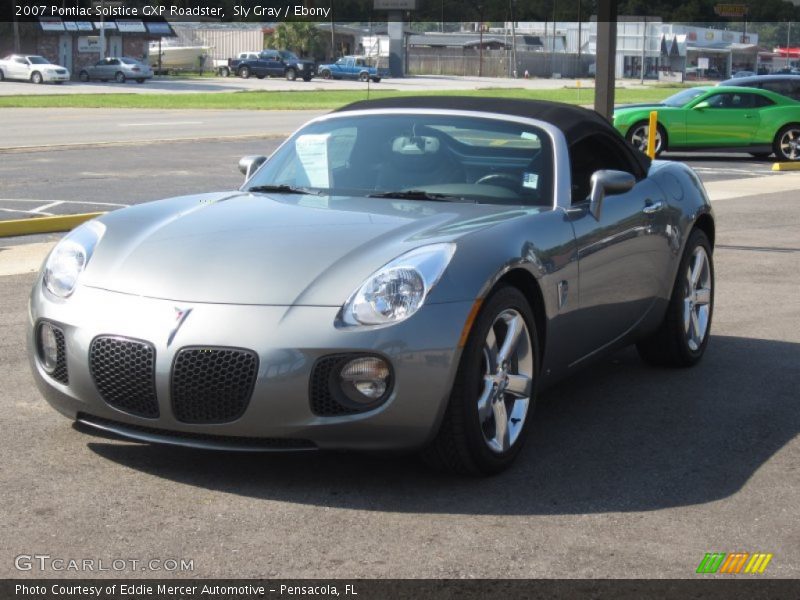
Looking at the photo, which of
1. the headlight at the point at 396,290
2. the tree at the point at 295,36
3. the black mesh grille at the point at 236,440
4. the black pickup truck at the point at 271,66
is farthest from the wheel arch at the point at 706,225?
the tree at the point at 295,36

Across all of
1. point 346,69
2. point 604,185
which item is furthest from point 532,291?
point 346,69

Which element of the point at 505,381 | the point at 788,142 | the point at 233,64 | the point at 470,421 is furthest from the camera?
the point at 233,64

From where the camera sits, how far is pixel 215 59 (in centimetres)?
10781

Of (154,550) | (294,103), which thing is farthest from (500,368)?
(294,103)

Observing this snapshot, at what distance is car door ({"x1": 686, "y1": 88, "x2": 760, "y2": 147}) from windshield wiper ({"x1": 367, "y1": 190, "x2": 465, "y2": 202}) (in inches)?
770

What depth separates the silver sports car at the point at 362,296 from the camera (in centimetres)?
444

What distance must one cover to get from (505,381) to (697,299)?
8.06 ft

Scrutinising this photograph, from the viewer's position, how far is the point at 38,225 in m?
12.1

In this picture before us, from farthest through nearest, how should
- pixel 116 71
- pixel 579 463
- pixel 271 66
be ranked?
pixel 271 66, pixel 116 71, pixel 579 463

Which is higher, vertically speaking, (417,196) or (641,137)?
(417,196)

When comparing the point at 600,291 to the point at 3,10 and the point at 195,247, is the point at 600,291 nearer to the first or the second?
the point at 195,247

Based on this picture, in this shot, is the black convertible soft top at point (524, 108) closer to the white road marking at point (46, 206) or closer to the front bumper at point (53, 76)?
the white road marking at point (46, 206)

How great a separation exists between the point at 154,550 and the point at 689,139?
2174cm

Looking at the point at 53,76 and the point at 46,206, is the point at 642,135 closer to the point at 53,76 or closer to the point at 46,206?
the point at 46,206
